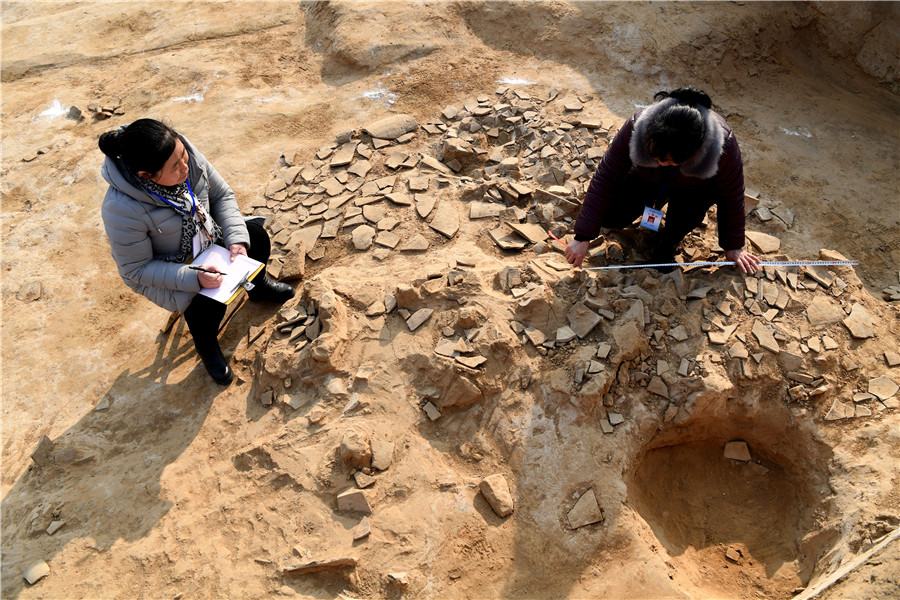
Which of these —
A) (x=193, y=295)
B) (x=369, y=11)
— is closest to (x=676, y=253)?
(x=193, y=295)

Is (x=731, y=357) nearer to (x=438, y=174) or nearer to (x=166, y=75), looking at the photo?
(x=438, y=174)

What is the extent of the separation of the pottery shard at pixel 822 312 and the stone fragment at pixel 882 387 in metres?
0.41

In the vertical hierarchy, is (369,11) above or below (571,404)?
above

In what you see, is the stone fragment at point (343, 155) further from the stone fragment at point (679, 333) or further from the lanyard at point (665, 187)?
the stone fragment at point (679, 333)

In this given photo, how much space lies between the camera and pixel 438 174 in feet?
15.2

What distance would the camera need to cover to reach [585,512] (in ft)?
9.32

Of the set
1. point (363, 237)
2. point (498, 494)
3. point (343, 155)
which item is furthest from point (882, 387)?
point (343, 155)

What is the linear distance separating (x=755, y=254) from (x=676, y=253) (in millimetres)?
518

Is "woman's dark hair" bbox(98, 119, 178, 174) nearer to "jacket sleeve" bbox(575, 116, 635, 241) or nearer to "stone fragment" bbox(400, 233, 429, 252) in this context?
"stone fragment" bbox(400, 233, 429, 252)

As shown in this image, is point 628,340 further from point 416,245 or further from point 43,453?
point 43,453

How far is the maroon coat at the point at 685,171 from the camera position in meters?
2.80

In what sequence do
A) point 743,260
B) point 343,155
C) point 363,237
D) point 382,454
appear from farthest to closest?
point 343,155 < point 363,237 < point 743,260 < point 382,454

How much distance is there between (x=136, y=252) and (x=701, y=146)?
319 centimetres

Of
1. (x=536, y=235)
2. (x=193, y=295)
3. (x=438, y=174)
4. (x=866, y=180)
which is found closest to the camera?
(x=193, y=295)
